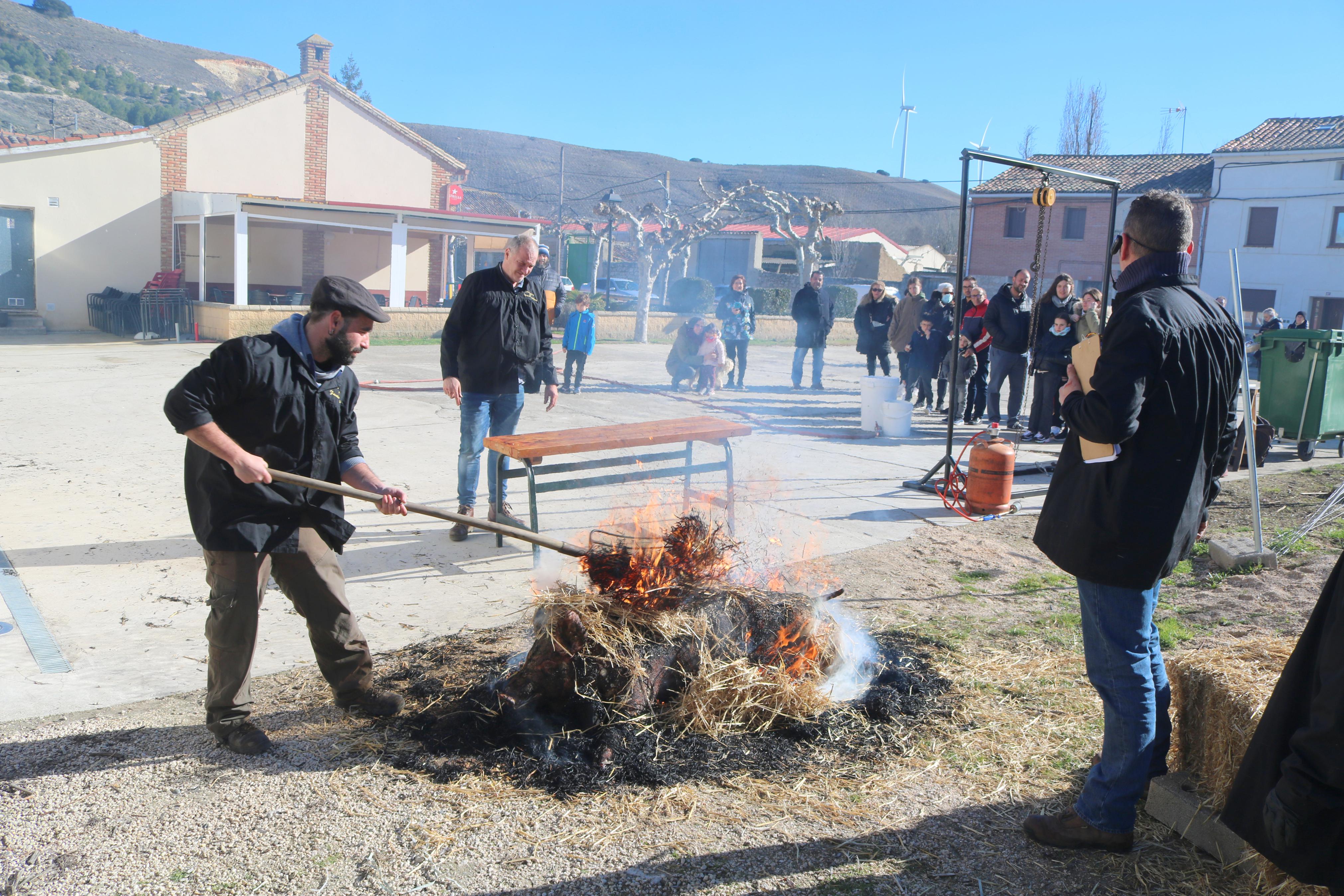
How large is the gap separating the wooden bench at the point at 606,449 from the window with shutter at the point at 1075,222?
4295cm

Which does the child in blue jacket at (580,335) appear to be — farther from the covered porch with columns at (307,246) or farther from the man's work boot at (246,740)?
the man's work boot at (246,740)

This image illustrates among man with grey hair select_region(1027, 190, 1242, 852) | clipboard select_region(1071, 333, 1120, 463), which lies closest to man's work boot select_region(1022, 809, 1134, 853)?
man with grey hair select_region(1027, 190, 1242, 852)

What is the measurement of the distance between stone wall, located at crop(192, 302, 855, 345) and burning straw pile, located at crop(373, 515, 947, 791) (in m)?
12.0

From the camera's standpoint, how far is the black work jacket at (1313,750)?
1.73m

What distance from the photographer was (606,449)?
5.86 m

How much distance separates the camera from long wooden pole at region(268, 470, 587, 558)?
3.35 meters

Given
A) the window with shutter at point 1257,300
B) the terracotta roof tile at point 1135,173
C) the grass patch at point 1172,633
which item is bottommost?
the grass patch at point 1172,633

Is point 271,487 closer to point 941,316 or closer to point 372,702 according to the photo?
point 372,702

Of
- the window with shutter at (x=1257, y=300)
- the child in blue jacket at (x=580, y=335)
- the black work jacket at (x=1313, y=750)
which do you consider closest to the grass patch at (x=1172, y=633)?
the black work jacket at (x=1313, y=750)

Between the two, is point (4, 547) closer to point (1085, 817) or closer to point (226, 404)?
point (226, 404)

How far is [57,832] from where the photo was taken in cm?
289

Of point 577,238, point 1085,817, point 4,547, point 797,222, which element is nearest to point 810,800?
point 1085,817

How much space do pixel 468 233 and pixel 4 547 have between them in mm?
22161

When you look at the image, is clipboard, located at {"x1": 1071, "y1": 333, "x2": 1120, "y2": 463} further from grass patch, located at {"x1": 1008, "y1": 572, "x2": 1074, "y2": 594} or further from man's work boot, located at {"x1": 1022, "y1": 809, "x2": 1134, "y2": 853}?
grass patch, located at {"x1": 1008, "y1": 572, "x2": 1074, "y2": 594}
